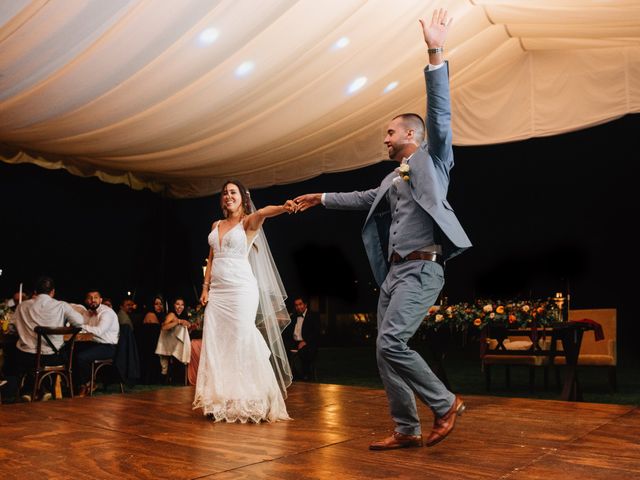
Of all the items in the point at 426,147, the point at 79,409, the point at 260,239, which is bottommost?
the point at 79,409

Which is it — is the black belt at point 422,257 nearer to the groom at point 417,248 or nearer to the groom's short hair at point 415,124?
the groom at point 417,248

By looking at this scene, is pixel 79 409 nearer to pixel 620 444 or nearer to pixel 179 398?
pixel 179 398

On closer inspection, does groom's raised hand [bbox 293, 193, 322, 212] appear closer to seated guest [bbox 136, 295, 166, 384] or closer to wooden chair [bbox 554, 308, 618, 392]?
wooden chair [bbox 554, 308, 618, 392]

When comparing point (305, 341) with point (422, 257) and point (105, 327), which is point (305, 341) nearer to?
point (105, 327)

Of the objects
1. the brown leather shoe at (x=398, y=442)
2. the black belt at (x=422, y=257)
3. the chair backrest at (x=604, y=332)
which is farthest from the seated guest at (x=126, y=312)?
the black belt at (x=422, y=257)

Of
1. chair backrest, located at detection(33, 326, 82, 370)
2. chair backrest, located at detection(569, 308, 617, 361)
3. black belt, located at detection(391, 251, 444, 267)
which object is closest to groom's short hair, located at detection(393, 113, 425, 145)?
black belt, located at detection(391, 251, 444, 267)

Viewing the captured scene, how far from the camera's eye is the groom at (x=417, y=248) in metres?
2.76

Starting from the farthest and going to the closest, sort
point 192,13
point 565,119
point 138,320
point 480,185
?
1. point 480,185
2. point 138,320
3. point 565,119
4. point 192,13

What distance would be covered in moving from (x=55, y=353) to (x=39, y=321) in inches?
12.9

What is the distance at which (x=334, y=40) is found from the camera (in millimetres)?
4855

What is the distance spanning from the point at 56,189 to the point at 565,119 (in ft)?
22.1

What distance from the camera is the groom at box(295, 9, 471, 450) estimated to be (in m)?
2.76

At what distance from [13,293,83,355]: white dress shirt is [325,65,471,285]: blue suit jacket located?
3.92 metres

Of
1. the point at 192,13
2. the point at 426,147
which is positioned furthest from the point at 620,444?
the point at 192,13
